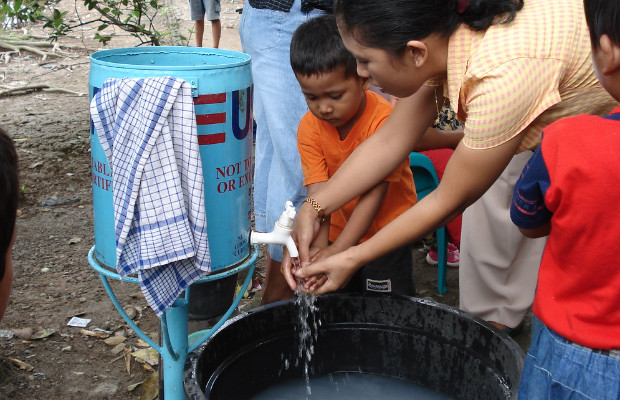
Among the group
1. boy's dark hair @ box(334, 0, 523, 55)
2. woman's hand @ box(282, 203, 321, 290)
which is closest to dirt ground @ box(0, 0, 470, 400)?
woman's hand @ box(282, 203, 321, 290)

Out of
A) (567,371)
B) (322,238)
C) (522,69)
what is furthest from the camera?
(322,238)

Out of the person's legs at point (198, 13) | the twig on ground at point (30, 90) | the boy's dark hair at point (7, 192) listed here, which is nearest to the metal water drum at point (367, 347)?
the boy's dark hair at point (7, 192)

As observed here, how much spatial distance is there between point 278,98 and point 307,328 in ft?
2.83

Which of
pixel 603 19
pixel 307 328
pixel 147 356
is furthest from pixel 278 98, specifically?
pixel 603 19

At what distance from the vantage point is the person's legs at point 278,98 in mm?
2508

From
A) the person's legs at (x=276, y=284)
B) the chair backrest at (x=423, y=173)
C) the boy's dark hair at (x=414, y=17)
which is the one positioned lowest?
the person's legs at (x=276, y=284)

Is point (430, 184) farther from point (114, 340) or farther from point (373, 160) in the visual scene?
point (114, 340)

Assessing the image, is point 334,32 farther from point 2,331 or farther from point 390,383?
point 2,331

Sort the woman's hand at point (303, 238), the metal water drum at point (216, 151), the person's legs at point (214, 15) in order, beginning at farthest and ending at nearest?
the person's legs at point (214, 15), the woman's hand at point (303, 238), the metal water drum at point (216, 151)

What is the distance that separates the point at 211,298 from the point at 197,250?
2.40ft

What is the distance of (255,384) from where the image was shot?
2.08 meters

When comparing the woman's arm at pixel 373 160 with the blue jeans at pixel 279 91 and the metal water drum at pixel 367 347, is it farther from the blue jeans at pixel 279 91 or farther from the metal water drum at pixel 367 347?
the blue jeans at pixel 279 91

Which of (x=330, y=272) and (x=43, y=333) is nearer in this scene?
(x=330, y=272)

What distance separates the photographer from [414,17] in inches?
60.8
